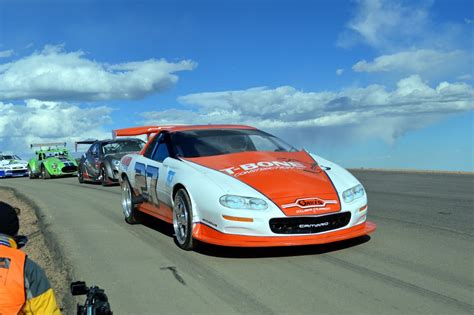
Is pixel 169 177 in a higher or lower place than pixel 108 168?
higher

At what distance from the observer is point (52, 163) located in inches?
921

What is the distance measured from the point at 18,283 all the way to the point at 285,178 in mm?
3943

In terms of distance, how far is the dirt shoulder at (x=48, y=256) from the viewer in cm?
467

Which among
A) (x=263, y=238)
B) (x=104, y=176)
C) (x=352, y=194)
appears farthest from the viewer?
(x=104, y=176)

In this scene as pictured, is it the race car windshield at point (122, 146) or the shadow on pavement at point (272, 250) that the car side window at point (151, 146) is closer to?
the shadow on pavement at point (272, 250)

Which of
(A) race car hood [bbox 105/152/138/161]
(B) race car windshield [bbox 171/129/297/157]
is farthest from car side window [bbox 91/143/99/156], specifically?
(B) race car windshield [bbox 171/129/297/157]

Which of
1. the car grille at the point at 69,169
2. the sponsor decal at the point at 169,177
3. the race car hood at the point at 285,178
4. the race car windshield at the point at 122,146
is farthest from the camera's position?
the car grille at the point at 69,169

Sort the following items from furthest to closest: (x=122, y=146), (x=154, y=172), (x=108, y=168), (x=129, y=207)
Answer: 1. (x=122, y=146)
2. (x=108, y=168)
3. (x=129, y=207)
4. (x=154, y=172)

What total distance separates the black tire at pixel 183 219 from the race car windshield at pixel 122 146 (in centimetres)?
1082

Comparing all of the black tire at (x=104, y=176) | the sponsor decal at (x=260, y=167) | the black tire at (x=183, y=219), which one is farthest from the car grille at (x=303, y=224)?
the black tire at (x=104, y=176)

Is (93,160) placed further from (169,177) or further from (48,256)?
(169,177)

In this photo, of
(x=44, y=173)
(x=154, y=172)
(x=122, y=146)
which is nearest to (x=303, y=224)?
(x=154, y=172)

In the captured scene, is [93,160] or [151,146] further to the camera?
[93,160]

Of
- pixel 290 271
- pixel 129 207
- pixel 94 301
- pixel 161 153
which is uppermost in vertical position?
pixel 161 153
